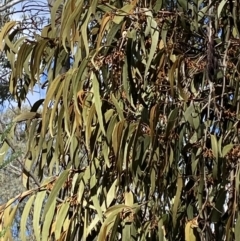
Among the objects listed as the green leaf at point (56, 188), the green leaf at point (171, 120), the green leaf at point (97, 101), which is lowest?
the green leaf at point (56, 188)

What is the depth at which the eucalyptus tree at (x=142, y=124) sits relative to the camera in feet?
4.27

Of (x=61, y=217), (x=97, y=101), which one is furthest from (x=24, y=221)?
(x=97, y=101)

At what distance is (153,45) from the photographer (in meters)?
1.28

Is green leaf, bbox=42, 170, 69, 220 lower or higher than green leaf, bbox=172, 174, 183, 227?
higher

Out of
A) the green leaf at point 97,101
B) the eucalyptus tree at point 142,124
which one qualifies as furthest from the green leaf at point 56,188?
the green leaf at point 97,101

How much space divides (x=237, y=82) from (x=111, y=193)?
0.39 meters

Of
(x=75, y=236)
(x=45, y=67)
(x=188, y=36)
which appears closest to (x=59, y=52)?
(x=45, y=67)

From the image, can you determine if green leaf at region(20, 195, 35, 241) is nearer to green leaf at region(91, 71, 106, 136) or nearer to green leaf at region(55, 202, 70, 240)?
green leaf at region(55, 202, 70, 240)

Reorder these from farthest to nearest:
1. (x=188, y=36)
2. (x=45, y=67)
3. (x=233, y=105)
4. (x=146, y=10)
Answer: (x=45, y=67) < (x=188, y=36) < (x=233, y=105) < (x=146, y=10)

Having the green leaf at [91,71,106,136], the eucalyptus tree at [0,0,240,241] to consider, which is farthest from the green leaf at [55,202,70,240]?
the green leaf at [91,71,106,136]

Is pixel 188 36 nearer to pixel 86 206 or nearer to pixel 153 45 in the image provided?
pixel 153 45

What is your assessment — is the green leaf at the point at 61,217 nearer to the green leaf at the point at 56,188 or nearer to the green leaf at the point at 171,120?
the green leaf at the point at 56,188

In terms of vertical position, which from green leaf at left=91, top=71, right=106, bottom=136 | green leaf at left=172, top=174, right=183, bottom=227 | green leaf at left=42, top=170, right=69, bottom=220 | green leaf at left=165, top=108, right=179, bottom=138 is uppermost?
green leaf at left=91, top=71, right=106, bottom=136

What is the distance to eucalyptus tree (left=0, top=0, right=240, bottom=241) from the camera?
130 centimetres
